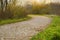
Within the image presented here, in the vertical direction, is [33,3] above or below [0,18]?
below

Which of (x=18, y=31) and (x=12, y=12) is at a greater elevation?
(x=18, y=31)

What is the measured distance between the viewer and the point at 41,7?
34312mm

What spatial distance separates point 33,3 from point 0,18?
56.0 feet

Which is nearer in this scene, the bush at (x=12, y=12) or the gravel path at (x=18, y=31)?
the gravel path at (x=18, y=31)

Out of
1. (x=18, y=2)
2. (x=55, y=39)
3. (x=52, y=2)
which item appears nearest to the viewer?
(x=55, y=39)

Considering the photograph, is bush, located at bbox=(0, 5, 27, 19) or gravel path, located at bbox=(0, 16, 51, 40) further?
bush, located at bbox=(0, 5, 27, 19)

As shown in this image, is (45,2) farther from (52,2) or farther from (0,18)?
(0,18)

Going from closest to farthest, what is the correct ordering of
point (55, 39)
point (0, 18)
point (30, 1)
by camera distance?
point (55, 39)
point (0, 18)
point (30, 1)

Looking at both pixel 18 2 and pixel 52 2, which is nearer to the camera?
pixel 18 2

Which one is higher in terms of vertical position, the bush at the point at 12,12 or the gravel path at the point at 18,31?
the gravel path at the point at 18,31

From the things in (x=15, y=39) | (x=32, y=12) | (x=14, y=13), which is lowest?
(x=32, y=12)

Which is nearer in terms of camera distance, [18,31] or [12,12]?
[18,31]

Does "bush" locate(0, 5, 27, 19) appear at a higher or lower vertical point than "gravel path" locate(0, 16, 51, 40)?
lower

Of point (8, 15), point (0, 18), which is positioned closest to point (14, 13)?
point (8, 15)
